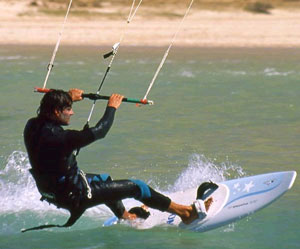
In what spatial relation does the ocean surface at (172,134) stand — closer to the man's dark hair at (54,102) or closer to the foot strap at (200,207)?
the foot strap at (200,207)

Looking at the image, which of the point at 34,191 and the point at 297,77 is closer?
the point at 34,191

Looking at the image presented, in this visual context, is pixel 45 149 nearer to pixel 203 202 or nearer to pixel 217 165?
pixel 203 202

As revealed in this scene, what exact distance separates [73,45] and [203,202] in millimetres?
26239

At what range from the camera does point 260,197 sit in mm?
9258

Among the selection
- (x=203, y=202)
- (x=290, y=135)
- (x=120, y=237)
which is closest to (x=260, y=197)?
(x=203, y=202)

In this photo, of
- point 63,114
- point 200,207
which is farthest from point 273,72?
point 63,114

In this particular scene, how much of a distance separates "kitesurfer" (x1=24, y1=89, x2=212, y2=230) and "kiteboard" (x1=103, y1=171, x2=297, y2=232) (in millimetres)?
701

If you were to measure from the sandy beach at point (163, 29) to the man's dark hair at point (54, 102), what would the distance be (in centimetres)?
2536

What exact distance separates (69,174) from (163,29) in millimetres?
27382

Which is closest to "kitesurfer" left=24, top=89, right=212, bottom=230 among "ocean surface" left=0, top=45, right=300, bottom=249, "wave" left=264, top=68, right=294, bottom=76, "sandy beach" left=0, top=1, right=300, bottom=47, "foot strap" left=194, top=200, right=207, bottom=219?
"foot strap" left=194, top=200, right=207, bottom=219

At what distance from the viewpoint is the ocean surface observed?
9.57 meters

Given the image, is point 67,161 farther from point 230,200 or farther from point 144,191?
point 230,200

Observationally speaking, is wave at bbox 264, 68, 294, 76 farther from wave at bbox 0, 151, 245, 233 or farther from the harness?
the harness

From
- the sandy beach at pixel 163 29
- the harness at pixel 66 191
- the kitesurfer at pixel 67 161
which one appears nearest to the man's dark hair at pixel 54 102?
the kitesurfer at pixel 67 161
